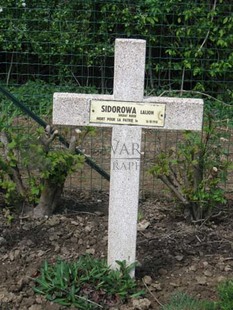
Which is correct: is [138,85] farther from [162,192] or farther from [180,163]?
[162,192]

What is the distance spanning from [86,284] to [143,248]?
0.71 m

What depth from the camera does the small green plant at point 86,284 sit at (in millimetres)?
4348

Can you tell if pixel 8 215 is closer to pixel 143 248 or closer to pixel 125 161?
pixel 143 248

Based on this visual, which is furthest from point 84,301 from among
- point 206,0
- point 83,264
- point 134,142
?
point 206,0

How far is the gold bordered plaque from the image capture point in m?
4.33

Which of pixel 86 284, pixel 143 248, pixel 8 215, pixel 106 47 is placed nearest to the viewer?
pixel 86 284

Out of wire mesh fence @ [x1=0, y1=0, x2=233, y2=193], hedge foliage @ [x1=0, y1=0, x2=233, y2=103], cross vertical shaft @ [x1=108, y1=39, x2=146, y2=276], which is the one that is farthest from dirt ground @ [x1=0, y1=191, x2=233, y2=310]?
hedge foliage @ [x1=0, y1=0, x2=233, y2=103]

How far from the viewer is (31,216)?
539cm

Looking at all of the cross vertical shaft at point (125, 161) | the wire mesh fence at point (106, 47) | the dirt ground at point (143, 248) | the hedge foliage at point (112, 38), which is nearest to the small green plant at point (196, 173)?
the dirt ground at point (143, 248)

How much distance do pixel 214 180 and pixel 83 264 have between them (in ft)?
4.16

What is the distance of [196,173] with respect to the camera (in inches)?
210

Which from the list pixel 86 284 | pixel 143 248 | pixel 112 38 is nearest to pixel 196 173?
pixel 143 248

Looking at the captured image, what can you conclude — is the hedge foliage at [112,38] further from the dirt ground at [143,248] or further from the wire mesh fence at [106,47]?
the dirt ground at [143,248]

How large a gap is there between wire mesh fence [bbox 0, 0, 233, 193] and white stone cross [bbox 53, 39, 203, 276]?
2594mm
